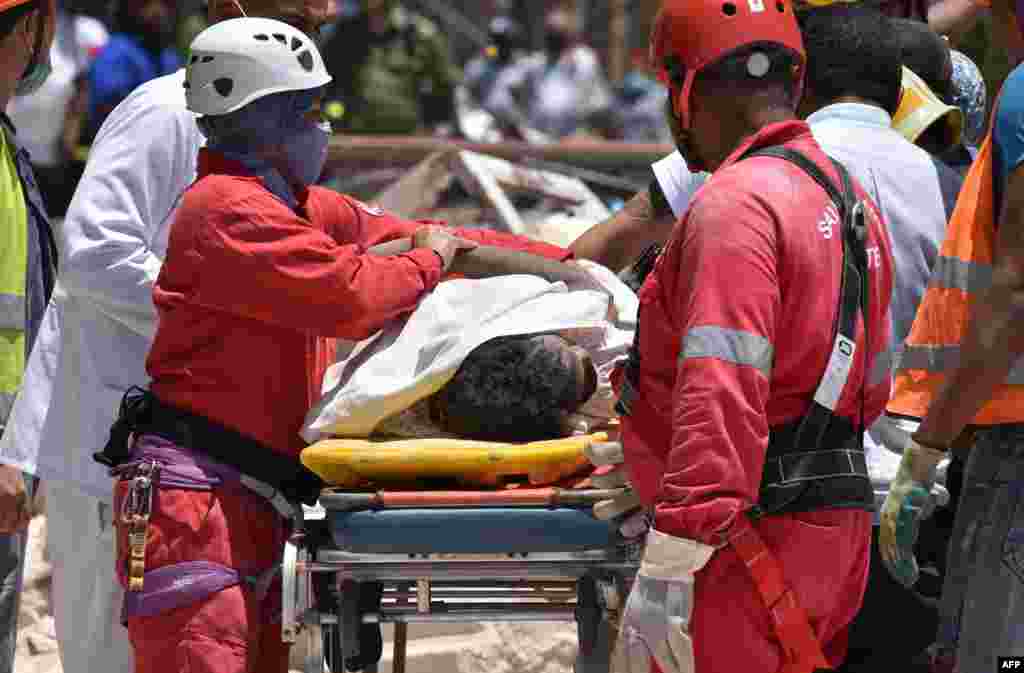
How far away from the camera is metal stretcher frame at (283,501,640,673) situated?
390 cm

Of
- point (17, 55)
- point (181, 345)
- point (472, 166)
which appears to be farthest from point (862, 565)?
point (472, 166)

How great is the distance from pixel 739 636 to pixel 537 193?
4.53 m

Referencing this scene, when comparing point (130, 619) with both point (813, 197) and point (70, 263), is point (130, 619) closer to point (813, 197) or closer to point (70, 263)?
point (70, 263)

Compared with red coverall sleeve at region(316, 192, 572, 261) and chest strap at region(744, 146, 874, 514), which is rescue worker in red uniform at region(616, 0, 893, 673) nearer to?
chest strap at region(744, 146, 874, 514)

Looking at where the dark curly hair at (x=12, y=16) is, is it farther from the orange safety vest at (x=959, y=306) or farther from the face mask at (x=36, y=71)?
the orange safety vest at (x=959, y=306)

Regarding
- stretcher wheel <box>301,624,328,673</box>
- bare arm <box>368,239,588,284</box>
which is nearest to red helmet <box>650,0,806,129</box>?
bare arm <box>368,239,588,284</box>

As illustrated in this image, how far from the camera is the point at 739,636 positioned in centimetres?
345

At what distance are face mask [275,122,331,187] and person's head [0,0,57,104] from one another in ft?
3.14

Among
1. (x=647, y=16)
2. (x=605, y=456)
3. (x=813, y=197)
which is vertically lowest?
(x=647, y=16)

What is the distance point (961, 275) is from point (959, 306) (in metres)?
0.07

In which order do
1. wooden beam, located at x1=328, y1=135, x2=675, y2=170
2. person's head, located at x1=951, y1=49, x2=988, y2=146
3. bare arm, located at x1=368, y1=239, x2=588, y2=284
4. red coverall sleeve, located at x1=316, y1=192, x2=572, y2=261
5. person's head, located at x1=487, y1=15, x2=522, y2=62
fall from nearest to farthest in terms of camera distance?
bare arm, located at x1=368, y1=239, x2=588, y2=284, red coverall sleeve, located at x1=316, y1=192, x2=572, y2=261, person's head, located at x1=951, y1=49, x2=988, y2=146, wooden beam, located at x1=328, y1=135, x2=675, y2=170, person's head, located at x1=487, y1=15, x2=522, y2=62

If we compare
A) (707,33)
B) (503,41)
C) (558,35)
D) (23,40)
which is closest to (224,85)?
(23,40)

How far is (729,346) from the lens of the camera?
131 inches

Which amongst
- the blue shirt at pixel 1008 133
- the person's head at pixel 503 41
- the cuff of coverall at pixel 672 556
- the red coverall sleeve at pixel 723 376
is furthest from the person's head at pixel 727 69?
the person's head at pixel 503 41
